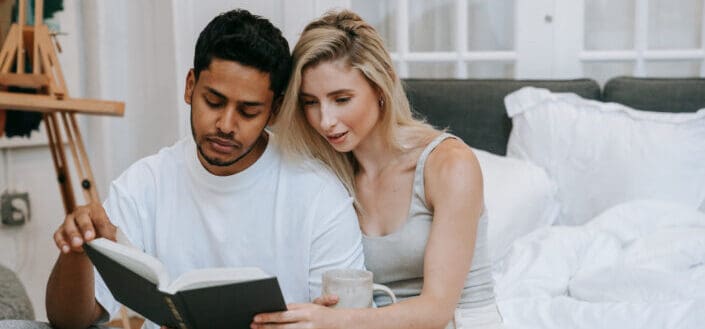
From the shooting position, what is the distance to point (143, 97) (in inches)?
130

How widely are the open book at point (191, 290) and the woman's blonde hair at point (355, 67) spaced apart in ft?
1.41

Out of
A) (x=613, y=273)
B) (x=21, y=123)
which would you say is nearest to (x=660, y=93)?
(x=613, y=273)

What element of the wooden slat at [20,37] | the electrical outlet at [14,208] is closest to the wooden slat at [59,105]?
the wooden slat at [20,37]

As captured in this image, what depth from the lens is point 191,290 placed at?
1075 mm

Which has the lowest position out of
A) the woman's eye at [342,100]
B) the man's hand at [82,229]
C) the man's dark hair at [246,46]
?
the man's hand at [82,229]

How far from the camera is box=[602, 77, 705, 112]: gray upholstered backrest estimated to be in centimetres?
242

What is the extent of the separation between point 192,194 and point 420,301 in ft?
1.57

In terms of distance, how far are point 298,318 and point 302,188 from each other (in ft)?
1.18

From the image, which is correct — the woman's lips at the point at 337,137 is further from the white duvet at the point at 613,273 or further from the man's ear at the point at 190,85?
the white duvet at the point at 613,273

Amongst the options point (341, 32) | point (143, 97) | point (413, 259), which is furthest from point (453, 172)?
point (143, 97)

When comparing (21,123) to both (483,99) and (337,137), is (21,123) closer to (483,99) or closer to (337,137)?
(483,99)

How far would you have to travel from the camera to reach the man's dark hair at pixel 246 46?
1.41 metres

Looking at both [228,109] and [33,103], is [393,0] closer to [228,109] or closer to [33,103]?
[33,103]

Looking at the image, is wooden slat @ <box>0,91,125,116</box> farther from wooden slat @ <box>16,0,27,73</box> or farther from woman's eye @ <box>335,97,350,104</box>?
woman's eye @ <box>335,97,350,104</box>
